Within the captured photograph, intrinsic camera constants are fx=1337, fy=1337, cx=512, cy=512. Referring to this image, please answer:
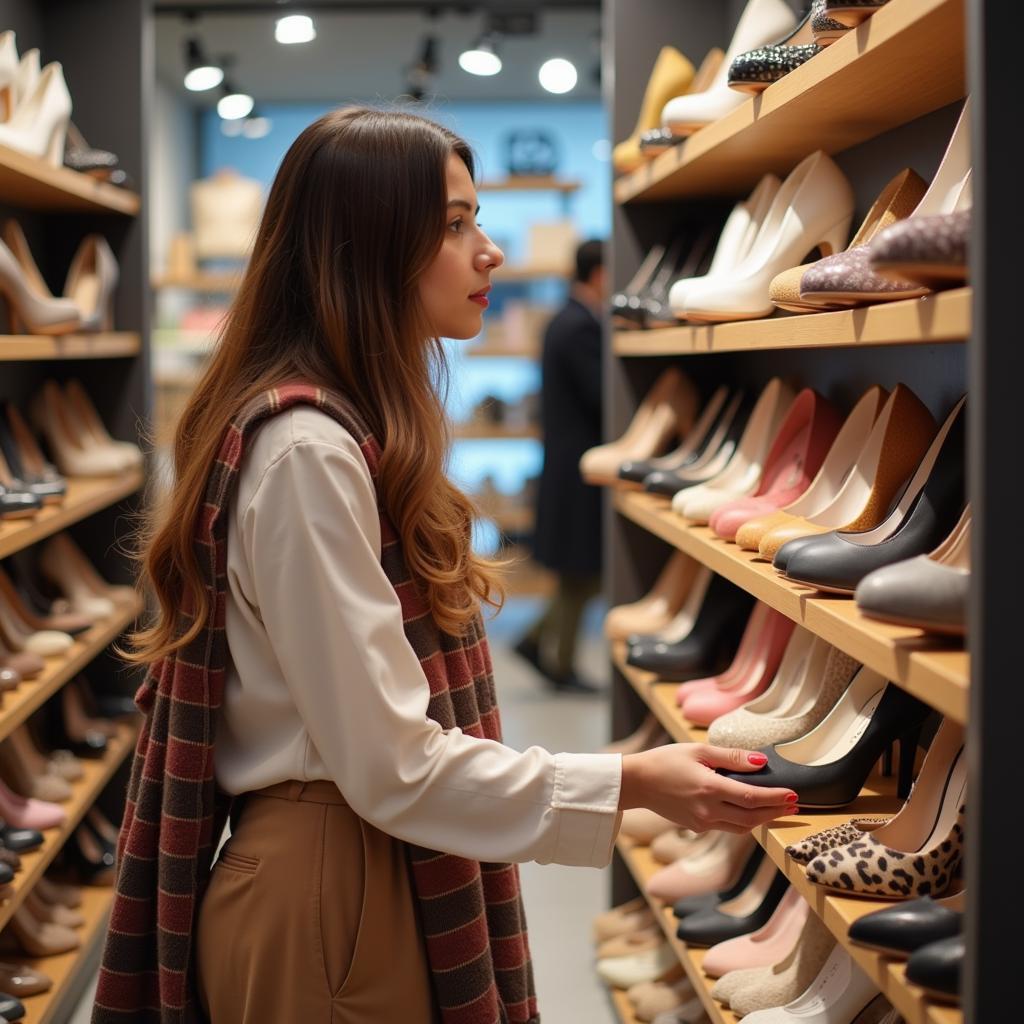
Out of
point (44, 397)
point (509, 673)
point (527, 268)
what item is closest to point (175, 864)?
point (44, 397)

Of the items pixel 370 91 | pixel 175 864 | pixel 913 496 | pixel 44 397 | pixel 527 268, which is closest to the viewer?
pixel 175 864

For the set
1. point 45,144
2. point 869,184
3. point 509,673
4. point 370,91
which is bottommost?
point 509,673

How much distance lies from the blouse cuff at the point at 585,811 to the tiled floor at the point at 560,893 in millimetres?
1646

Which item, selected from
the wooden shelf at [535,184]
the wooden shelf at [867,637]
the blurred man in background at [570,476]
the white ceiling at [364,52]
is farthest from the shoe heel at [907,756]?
the wooden shelf at [535,184]

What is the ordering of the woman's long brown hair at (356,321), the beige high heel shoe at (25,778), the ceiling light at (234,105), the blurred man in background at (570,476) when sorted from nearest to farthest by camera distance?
the woman's long brown hair at (356,321), the beige high heel shoe at (25,778), the blurred man in background at (570,476), the ceiling light at (234,105)

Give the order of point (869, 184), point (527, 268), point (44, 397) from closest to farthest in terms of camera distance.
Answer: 1. point (869, 184)
2. point (44, 397)
3. point (527, 268)

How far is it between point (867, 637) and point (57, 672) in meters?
1.92

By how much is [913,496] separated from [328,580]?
77 centimetres

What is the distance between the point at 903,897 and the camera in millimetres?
1425

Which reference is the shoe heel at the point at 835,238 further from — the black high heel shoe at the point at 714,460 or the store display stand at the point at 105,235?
the store display stand at the point at 105,235

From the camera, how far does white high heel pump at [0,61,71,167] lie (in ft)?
9.75

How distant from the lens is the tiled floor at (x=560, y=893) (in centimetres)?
299

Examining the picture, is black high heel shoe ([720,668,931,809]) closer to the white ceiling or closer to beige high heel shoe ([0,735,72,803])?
beige high heel shoe ([0,735,72,803])

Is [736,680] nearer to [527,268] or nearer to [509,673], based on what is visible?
[509,673]
